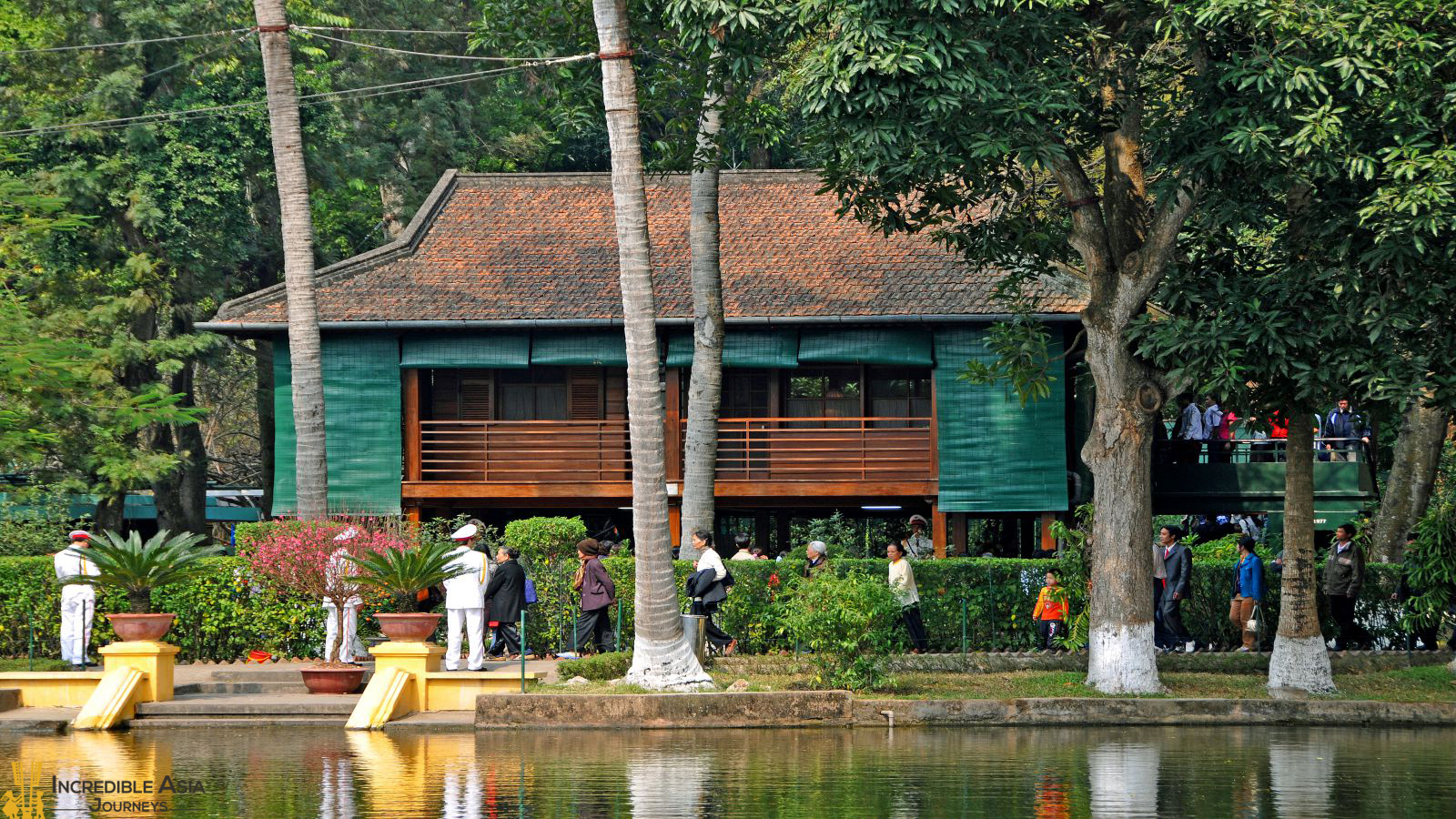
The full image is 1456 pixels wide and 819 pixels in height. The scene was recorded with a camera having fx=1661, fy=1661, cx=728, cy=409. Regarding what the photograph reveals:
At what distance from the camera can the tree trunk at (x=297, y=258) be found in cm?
2122

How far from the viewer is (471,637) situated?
17859 mm

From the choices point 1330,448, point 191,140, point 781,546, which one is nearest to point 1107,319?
point 1330,448

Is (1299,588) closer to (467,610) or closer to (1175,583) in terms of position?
(1175,583)

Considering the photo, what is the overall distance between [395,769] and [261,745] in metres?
2.38

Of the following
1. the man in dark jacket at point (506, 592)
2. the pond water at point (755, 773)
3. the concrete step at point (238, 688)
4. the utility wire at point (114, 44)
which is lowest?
the pond water at point (755, 773)

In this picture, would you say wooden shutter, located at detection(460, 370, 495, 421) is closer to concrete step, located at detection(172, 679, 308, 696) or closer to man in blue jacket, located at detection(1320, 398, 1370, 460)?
concrete step, located at detection(172, 679, 308, 696)

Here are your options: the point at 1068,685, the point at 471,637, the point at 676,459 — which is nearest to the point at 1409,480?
the point at 1068,685

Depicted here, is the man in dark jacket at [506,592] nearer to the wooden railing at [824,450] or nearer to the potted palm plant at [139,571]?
the potted palm plant at [139,571]

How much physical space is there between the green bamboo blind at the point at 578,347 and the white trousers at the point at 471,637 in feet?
29.5

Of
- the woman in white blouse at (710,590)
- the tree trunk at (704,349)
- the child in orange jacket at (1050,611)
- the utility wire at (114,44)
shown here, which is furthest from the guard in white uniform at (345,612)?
the utility wire at (114,44)

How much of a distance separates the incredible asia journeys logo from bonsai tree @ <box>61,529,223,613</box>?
4.61m

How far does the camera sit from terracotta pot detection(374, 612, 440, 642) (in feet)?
54.6

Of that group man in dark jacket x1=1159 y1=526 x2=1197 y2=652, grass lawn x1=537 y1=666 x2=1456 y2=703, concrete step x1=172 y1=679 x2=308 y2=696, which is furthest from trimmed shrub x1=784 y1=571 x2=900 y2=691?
concrete step x1=172 y1=679 x2=308 y2=696

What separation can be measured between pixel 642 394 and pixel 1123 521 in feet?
17.4
